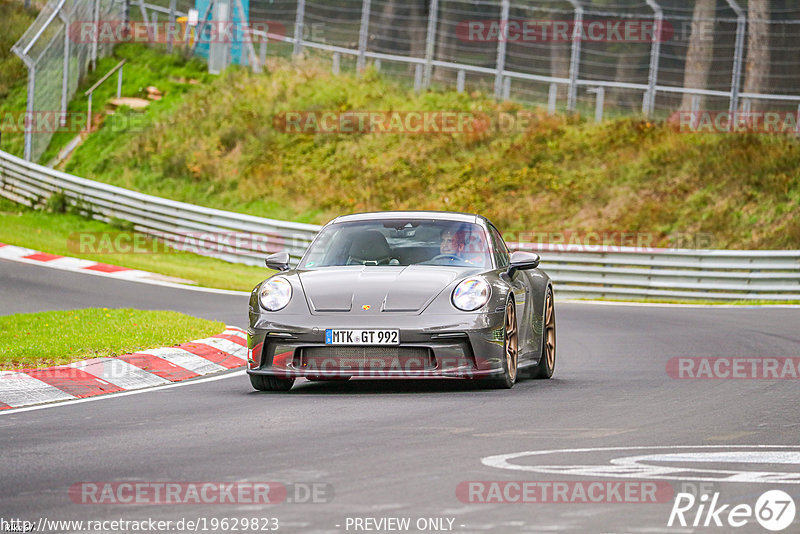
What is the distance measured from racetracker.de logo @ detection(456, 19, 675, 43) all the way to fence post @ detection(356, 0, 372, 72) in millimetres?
2482

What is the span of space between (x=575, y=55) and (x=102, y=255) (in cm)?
1138

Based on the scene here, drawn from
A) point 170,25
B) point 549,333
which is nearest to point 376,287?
point 549,333

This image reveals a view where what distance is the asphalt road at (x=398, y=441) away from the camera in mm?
5246

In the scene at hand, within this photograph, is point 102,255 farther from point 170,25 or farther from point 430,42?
point 170,25

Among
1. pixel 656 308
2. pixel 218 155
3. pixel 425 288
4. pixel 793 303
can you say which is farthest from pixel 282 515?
pixel 218 155

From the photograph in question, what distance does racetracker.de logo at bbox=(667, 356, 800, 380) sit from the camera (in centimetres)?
1077

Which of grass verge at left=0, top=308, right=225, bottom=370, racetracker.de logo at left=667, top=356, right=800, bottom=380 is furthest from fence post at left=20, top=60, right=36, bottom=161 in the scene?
racetracker.de logo at left=667, top=356, right=800, bottom=380

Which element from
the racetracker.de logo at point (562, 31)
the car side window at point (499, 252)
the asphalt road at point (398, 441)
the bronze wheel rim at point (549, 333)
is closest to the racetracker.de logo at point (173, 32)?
the racetracker.de logo at point (562, 31)

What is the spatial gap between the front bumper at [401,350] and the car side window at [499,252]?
1172 millimetres

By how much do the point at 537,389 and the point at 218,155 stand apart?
83.6ft

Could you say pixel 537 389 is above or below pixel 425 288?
below

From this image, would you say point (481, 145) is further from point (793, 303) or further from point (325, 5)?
point (793, 303)

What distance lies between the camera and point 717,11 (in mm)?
30062

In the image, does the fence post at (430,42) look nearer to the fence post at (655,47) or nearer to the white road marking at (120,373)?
the fence post at (655,47)
